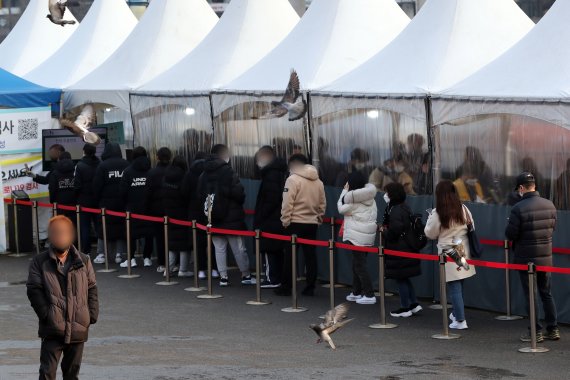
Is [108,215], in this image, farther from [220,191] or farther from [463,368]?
[463,368]

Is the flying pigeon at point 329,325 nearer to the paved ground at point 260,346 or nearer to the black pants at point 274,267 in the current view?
the paved ground at point 260,346

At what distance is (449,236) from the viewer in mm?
13344

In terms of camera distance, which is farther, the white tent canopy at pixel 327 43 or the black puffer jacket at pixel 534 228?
the white tent canopy at pixel 327 43

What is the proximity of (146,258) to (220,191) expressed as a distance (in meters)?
2.96

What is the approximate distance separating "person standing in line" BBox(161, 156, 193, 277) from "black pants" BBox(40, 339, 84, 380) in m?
7.61

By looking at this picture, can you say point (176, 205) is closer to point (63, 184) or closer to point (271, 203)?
point (271, 203)

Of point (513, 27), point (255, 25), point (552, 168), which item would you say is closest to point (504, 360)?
point (552, 168)

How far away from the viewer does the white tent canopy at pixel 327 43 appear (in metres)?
17.6

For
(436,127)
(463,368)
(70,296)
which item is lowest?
(463,368)

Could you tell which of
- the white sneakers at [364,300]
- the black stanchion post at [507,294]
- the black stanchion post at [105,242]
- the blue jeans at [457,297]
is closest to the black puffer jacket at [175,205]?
the black stanchion post at [105,242]

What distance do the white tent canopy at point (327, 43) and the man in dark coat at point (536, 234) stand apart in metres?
5.10

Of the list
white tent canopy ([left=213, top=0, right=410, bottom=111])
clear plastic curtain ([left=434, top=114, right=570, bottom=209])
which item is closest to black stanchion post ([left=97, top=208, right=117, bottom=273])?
white tent canopy ([left=213, top=0, right=410, bottom=111])

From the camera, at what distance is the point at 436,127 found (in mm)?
14992

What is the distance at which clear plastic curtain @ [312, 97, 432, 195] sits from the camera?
1543cm
